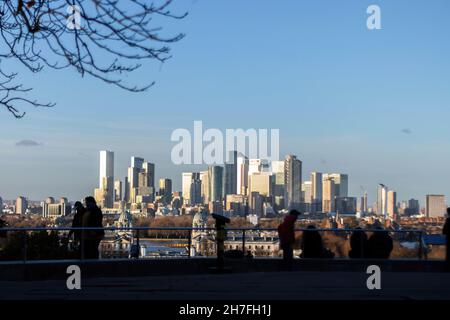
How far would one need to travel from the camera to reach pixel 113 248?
81.9 feet

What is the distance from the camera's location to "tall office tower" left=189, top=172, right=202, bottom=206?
181ft

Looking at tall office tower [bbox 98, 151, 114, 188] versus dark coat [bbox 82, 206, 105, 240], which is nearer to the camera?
dark coat [bbox 82, 206, 105, 240]

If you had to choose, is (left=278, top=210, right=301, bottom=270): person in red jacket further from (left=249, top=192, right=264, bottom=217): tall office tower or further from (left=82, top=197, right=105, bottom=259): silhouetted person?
(left=249, top=192, right=264, bottom=217): tall office tower

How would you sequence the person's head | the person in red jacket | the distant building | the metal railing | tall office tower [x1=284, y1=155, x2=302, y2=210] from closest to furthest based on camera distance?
the metal railing
the person's head
the person in red jacket
the distant building
tall office tower [x1=284, y1=155, x2=302, y2=210]

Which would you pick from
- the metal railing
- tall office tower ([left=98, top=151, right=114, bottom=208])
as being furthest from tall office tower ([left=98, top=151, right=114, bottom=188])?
the metal railing

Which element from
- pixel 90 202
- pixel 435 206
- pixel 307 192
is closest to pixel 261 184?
pixel 307 192

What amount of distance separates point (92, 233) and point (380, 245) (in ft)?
26.6

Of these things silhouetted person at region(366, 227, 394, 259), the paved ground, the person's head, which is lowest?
the paved ground

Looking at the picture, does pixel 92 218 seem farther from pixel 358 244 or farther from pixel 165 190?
pixel 165 190

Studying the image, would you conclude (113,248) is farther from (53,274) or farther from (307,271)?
(307,271)

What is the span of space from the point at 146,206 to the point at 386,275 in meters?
29.7

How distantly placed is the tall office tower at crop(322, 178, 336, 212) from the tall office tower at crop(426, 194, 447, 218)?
4896 mm
